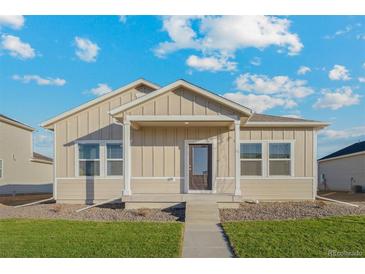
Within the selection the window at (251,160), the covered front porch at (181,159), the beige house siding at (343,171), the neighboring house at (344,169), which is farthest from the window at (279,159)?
the beige house siding at (343,171)

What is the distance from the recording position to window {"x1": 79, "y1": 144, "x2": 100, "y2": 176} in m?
14.2

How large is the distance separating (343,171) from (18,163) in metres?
22.2

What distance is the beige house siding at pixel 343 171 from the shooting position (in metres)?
21.4

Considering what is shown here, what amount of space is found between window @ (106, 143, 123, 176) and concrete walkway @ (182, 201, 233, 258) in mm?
3816

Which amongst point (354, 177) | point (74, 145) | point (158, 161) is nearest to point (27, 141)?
point (74, 145)

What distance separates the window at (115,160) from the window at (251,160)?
498 centimetres

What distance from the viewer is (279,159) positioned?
14.1 m

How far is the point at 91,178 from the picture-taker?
14.2 m

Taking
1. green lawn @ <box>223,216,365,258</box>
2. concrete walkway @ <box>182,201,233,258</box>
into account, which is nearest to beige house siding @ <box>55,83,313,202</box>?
concrete walkway @ <box>182,201,233,258</box>

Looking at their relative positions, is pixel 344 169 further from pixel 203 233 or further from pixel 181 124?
pixel 203 233

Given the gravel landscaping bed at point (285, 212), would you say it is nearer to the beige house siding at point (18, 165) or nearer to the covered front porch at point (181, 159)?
the covered front porch at point (181, 159)

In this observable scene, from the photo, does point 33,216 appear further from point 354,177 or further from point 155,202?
point 354,177

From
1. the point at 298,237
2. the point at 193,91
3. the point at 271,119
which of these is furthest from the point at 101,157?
the point at 298,237

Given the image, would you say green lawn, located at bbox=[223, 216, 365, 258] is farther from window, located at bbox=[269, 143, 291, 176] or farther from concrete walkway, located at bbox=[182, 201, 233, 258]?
window, located at bbox=[269, 143, 291, 176]
